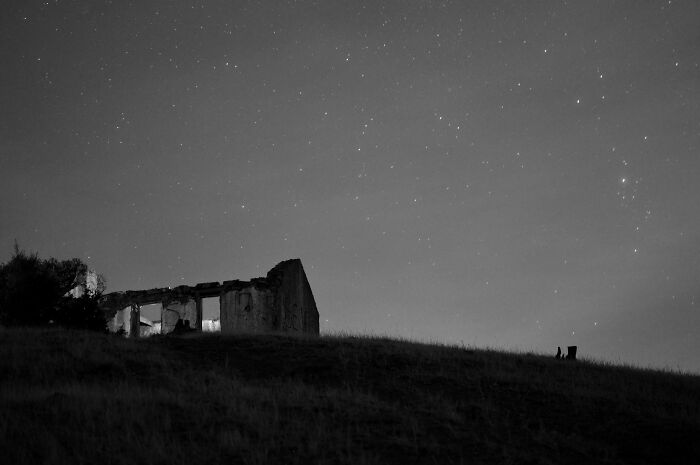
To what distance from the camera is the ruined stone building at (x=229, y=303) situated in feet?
106

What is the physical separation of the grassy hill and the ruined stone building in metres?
11.2

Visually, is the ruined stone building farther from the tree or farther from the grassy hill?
the grassy hill

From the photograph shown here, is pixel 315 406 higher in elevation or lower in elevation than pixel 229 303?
lower

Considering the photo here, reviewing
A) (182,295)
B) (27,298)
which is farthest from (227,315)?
(27,298)

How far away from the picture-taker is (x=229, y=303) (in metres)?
32.4

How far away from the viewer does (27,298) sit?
87.6ft

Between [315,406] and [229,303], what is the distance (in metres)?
20.5

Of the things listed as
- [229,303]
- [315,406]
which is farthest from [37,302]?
[315,406]

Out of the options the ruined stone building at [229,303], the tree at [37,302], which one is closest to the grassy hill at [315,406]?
the tree at [37,302]

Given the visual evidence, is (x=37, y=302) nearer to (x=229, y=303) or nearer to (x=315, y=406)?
(x=229, y=303)

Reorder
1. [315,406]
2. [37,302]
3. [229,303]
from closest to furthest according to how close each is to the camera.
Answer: [315,406] < [37,302] < [229,303]

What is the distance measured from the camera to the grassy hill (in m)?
9.83

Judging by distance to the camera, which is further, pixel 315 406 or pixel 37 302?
pixel 37 302

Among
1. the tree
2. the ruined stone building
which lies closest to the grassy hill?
the tree
